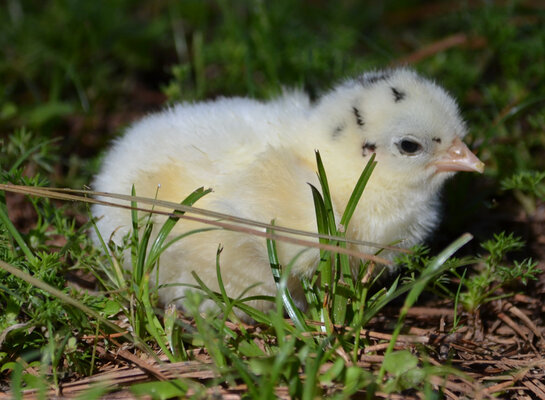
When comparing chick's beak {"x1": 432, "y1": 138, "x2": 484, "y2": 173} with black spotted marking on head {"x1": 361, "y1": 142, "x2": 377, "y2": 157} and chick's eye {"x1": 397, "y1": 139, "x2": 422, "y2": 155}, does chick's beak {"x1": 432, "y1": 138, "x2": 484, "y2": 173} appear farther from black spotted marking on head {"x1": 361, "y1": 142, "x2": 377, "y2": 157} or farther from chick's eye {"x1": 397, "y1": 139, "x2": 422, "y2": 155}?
black spotted marking on head {"x1": 361, "y1": 142, "x2": 377, "y2": 157}

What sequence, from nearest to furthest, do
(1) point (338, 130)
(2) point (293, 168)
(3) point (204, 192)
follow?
(3) point (204, 192) → (2) point (293, 168) → (1) point (338, 130)

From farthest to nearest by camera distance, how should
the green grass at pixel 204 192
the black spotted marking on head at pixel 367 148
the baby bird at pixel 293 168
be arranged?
the black spotted marking on head at pixel 367 148 < the baby bird at pixel 293 168 < the green grass at pixel 204 192

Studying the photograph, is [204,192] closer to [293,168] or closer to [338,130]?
[293,168]

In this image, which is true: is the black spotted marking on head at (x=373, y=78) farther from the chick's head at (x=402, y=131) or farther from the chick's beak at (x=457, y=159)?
the chick's beak at (x=457, y=159)

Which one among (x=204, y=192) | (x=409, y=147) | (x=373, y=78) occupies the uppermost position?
(x=373, y=78)

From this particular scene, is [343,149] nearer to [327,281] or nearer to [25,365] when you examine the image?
[327,281]

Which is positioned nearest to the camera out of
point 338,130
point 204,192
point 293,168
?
point 204,192

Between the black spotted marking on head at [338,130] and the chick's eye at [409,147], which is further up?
the black spotted marking on head at [338,130]

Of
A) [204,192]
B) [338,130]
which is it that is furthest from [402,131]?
[204,192]

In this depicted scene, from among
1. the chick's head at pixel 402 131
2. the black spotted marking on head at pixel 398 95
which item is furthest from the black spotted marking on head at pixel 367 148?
the black spotted marking on head at pixel 398 95

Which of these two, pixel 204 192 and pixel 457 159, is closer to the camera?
pixel 204 192
